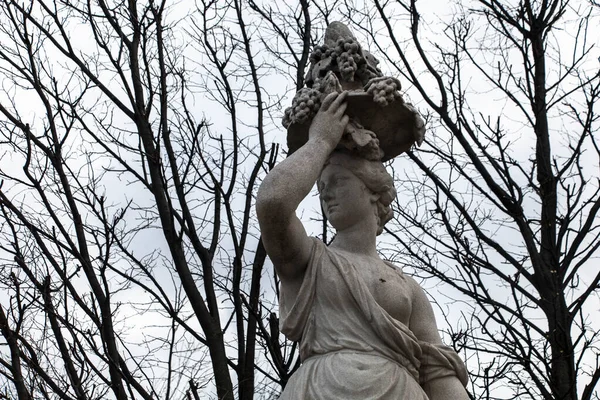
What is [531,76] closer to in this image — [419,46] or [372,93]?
[419,46]

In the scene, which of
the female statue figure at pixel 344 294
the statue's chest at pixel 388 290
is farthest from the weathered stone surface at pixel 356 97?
the statue's chest at pixel 388 290

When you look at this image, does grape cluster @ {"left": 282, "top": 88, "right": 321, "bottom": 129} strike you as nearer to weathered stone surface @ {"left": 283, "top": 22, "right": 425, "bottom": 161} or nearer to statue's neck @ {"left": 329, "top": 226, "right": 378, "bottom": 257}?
weathered stone surface @ {"left": 283, "top": 22, "right": 425, "bottom": 161}

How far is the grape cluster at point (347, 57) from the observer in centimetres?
575

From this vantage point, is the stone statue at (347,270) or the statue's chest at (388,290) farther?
the statue's chest at (388,290)

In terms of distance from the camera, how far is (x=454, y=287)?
10992 millimetres

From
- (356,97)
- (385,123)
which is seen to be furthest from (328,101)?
(385,123)

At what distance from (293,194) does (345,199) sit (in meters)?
0.62

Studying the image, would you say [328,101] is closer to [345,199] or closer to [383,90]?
[383,90]

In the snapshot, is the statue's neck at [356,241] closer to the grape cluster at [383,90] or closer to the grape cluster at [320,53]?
the grape cluster at [383,90]

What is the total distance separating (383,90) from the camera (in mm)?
5523

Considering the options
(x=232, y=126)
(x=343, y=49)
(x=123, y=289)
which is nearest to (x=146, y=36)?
(x=232, y=126)

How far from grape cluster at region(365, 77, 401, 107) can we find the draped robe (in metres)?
0.80

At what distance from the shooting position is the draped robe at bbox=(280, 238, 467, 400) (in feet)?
16.1

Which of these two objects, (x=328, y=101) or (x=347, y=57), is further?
(x=347, y=57)
